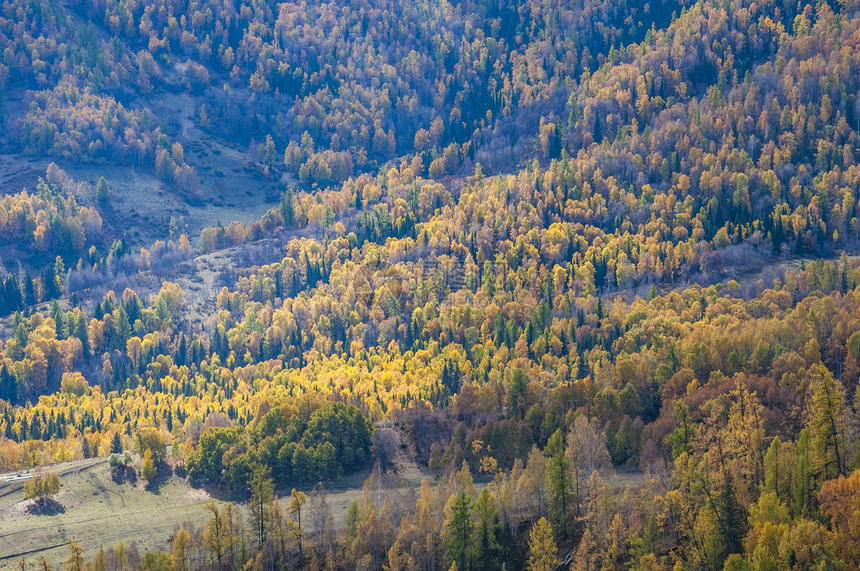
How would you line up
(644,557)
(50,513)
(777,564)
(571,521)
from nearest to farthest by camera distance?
1. (777,564)
2. (644,557)
3. (571,521)
4. (50,513)

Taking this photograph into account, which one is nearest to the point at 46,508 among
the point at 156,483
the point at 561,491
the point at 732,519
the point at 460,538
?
the point at 156,483

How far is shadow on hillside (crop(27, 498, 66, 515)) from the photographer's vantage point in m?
178

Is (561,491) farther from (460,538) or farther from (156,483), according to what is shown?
(156,483)

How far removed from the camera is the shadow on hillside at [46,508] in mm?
178500

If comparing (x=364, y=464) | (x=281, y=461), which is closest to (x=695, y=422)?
(x=364, y=464)

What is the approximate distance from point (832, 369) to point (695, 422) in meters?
46.4

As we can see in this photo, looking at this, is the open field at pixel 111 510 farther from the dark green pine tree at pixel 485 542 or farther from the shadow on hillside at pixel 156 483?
the dark green pine tree at pixel 485 542

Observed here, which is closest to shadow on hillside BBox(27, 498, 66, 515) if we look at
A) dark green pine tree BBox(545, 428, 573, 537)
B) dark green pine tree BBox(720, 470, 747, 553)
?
dark green pine tree BBox(545, 428, 573, 537)

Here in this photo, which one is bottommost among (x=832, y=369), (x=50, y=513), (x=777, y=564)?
(x=777, y=564)

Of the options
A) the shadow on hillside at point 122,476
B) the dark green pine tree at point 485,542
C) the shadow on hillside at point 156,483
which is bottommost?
the dark green pine tree at point 485,542

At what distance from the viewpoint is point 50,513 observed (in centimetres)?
17825

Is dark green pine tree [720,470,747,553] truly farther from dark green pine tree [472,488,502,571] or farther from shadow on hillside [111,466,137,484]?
shadow on hillside [111,466,137,484]

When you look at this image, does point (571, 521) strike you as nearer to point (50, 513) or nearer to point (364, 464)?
point (364, 464)

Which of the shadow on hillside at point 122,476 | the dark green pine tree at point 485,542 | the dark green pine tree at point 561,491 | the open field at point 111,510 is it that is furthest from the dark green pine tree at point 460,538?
the shadow on hillside at point 122,476
